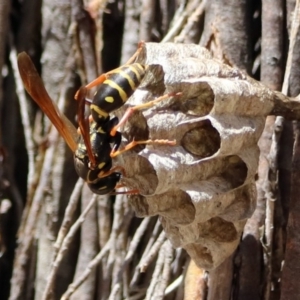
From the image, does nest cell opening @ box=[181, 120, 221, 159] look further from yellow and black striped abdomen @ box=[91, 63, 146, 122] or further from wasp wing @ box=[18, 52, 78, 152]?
wasp wing @ box=[18, 52, 78, 152]

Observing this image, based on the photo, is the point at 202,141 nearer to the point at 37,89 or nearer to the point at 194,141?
the point at 194,141

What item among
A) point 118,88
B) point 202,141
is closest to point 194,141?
point 202,141

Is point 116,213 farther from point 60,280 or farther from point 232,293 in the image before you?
point 232,293

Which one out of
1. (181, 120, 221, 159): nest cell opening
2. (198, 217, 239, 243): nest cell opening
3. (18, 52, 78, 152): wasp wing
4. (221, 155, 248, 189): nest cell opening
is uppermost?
(18, 52, 78, 152): wasp wing

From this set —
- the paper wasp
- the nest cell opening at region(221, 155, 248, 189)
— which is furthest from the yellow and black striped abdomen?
the nest cell opening at region(221, 155, 248, 189)

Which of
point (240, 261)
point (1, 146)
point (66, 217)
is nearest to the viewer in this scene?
point (240, 261)

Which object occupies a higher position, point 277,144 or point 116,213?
point 277,144

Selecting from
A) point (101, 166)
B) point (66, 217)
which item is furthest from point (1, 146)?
point (101, 166)
